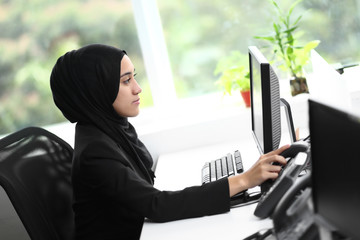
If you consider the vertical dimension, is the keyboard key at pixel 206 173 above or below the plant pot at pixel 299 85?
below

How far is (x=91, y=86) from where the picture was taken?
180 cm

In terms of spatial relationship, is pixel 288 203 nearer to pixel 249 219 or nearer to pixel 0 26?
pixel 249 219

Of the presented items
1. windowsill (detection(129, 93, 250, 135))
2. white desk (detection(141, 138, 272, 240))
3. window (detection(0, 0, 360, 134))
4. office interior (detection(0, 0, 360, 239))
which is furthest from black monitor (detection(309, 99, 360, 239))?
window (detection(0, 0, 360, 134))

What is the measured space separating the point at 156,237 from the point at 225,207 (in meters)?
0.22

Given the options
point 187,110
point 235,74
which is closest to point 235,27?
point 235,74

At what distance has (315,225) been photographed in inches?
40.4

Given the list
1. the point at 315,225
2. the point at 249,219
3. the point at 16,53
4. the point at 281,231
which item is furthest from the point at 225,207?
the point at 16,53

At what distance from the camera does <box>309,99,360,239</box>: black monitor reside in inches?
33.3

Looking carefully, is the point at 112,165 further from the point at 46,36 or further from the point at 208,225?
the point at 46,36

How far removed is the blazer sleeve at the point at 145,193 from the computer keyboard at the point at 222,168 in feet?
0.85

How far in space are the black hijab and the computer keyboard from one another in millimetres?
323

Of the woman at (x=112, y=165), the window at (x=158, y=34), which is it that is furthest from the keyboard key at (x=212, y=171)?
the window at (x=158, y=34)

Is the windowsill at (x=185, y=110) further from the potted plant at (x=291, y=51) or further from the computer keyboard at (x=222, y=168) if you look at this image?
the computer keyboard at (x=222, y=168)

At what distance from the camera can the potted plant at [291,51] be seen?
2543mm
